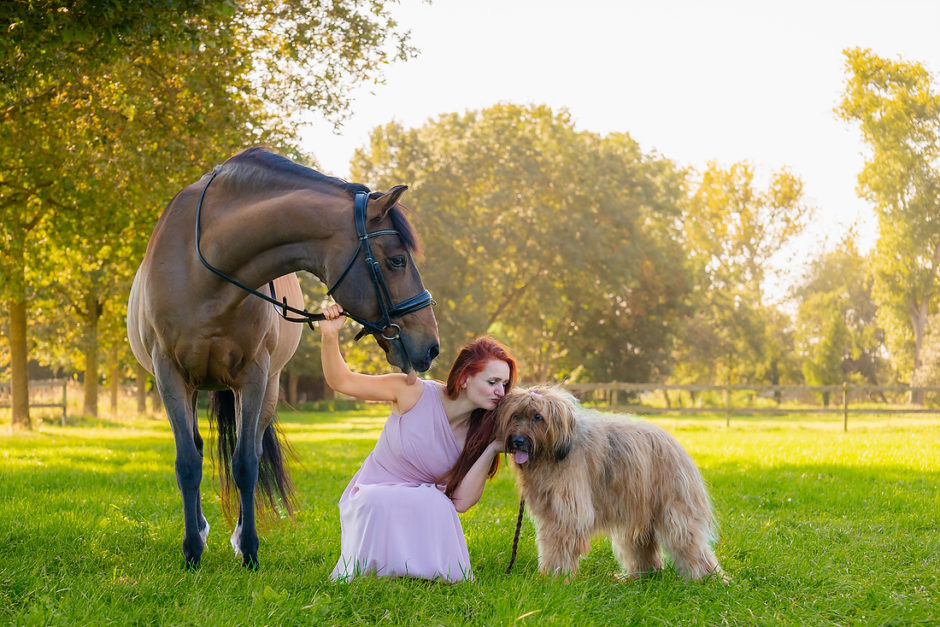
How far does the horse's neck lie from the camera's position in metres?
4.55

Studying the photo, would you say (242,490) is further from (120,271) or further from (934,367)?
(934,367)

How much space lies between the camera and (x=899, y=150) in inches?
1455

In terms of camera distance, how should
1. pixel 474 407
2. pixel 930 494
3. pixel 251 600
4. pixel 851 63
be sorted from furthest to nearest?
pixel 851 63 → pixel 930 494 → pixel 474 407 → pixel 251 600

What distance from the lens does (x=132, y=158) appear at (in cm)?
1275

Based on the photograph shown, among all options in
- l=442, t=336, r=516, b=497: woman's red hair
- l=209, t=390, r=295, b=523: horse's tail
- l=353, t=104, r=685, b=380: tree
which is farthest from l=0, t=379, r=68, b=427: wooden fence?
l=442, t=336, r=516, b=497: woman's red hair

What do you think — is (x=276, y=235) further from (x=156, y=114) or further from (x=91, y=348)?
(x=91, y=348)

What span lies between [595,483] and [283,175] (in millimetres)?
2544

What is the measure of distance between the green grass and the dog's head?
678mm

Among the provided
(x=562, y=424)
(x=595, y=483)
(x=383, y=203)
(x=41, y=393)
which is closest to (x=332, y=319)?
(x=383, y=203)

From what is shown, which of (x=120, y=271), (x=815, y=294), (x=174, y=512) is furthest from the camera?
(x=815, y=294)

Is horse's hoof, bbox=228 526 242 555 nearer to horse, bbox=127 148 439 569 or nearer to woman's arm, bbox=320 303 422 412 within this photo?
horse, bbox=127 148 439 569

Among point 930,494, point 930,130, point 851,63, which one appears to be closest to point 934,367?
point 930,130

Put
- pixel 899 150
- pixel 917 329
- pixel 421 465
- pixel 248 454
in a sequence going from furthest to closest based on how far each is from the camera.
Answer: pixel 917 329 → pixel 899 150 → pixel 248 454 → pixel 421 465

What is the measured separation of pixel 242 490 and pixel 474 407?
5.39 feet
